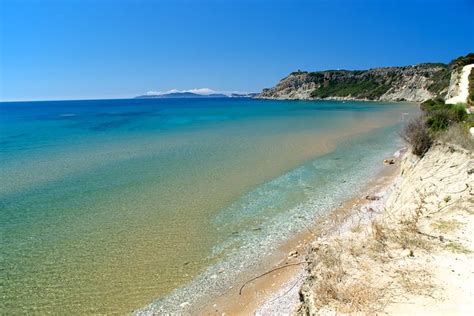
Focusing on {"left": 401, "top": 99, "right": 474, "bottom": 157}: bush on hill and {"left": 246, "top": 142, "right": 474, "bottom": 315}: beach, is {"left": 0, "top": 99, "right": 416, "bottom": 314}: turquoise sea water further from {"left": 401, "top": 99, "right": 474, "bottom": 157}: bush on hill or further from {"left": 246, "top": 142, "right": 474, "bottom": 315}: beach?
{"left": 401, "top": 99, "right": 474, "bottom": 157}: bush on hill

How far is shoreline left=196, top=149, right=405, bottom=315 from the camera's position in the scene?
7898mm

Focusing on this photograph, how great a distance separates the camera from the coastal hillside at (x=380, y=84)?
113894mm

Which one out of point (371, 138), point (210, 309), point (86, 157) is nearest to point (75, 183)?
point (86, 157)

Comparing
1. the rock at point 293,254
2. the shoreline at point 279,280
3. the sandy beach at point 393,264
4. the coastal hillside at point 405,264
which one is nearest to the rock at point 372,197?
the shoreline at point 279,280

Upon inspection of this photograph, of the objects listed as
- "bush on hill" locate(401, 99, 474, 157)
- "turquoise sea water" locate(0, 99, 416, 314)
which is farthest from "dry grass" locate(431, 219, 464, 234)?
"bush on hill" locate(401, 99, 474, 157)

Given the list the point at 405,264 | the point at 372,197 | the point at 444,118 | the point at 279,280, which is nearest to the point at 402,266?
the point at 405,264

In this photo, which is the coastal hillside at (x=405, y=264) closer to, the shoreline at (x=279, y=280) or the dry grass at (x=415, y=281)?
the dry grass at (x=415, y=281)

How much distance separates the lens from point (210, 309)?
812 cm

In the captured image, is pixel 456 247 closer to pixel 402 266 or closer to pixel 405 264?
pixel 405 264

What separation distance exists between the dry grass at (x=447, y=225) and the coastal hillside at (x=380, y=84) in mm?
88214

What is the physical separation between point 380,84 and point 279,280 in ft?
541

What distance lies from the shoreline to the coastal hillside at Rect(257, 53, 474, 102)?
281ft

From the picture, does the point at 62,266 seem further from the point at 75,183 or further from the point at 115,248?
the point at 75,183

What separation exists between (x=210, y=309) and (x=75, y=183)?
14714mm
